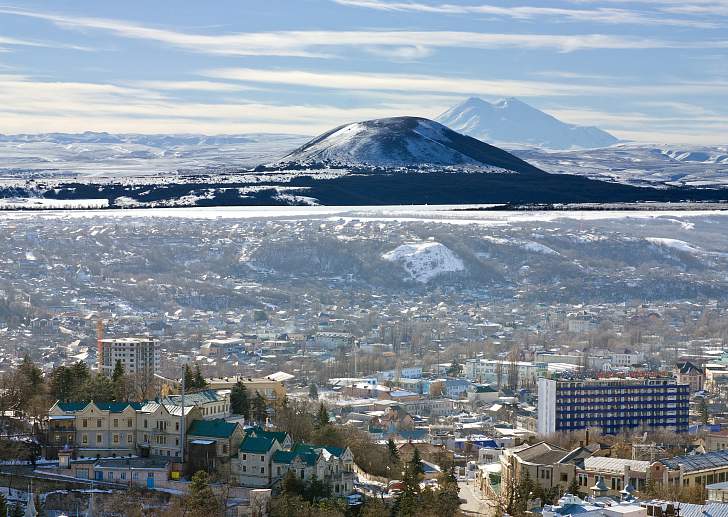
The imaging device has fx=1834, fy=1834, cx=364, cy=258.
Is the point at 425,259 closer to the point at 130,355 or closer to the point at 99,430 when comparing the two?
the point at 130,355

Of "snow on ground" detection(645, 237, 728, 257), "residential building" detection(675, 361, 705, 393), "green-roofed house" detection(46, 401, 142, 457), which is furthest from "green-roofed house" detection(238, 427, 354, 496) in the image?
"snow on ground" detection(645, 237, 728, 257)

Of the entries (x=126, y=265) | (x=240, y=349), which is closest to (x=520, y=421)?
(x=240, y=349)

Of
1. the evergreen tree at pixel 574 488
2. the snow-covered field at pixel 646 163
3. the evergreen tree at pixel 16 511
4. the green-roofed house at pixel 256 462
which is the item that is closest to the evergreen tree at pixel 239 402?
the green-roofed house at pixel 256 462

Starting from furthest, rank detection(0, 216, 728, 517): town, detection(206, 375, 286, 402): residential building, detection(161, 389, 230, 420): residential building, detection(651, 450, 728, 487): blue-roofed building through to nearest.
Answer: detection(206, 375, 286, 402): residential building, detection(651, 450, 728, 487): blue-roofed building, detection(161, 389, 230, 420): residential building, detection(0, 216, 728, 517): town

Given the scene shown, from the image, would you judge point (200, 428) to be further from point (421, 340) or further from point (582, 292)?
point (582, 292)

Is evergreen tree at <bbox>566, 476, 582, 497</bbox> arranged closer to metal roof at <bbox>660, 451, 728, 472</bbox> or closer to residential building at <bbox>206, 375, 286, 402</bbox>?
metal roof at <bbox>660, 451, 728, 472</bbox>

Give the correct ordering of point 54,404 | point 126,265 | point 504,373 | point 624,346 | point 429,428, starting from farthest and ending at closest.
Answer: point 126,265 < point 624,346 < point 504,373 < point 429,428 < point 54,404
